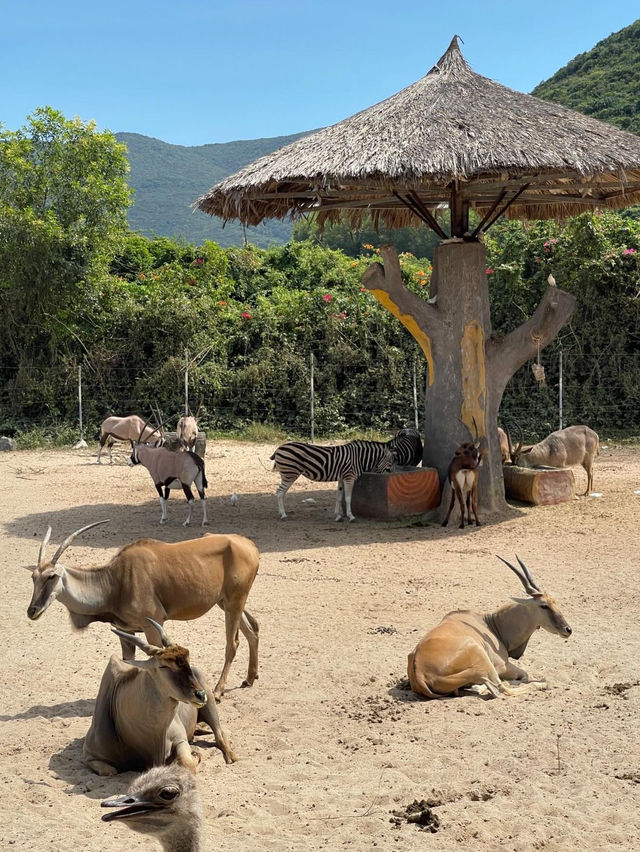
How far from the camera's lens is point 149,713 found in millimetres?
5117

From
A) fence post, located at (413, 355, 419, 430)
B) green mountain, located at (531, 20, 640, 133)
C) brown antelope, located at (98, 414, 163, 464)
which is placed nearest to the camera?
brown antelope, located at (98, 414, 163, 464)

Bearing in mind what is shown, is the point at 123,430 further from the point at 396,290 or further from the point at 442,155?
the point at 442,155

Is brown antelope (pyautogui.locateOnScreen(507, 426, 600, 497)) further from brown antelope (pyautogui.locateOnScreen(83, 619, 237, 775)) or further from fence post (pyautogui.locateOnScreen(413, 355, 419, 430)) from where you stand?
brown antelope (pyautogui.locateOnScreen(83, 619, 237, 775))

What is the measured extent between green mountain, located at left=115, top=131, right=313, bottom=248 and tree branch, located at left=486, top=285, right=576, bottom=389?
7351 centimetres

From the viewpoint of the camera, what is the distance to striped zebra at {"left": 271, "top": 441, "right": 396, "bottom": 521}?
40.1ft


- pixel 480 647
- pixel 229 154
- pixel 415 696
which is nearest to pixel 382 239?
pixel 480 647

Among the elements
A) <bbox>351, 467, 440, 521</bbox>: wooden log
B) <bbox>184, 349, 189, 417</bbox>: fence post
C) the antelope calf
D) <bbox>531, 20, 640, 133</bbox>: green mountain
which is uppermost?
<bbox>531, 20, 640, 133</bbox>: green mountain

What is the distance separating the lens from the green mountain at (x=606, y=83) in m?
30.1

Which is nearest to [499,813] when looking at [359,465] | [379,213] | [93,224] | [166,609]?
[166,609]

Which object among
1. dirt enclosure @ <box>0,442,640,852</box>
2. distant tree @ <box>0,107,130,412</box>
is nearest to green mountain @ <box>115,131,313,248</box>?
distant tree @ <box>0,107,130,412</box>

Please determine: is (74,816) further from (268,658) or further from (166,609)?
(268,658)

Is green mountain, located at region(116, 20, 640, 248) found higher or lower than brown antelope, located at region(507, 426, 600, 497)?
higher

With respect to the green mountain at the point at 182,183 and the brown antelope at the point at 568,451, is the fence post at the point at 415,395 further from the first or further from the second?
the green mountain at the point at 182,183

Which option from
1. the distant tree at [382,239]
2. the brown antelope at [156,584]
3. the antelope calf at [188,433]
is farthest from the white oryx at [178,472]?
the distant tree at [382,239]
